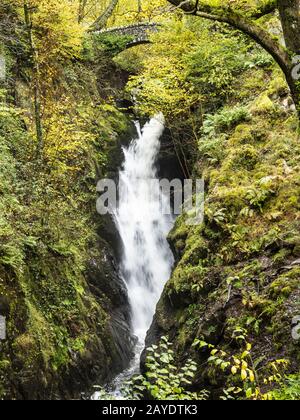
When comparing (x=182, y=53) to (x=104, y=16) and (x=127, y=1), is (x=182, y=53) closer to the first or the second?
(x=104, y=16)

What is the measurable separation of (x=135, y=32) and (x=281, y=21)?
63.7 feet

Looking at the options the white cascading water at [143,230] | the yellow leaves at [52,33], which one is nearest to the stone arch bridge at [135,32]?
the white cascading water at [143,230]

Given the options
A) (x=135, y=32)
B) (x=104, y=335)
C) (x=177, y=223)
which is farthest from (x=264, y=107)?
(x=135, y=32)

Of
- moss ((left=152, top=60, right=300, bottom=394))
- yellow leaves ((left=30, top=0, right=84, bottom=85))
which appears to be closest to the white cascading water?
moss ((left=152, top=60, right=300, bottom=394))

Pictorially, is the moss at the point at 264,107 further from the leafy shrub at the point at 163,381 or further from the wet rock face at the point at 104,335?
the leafy shrub at the point at 163,381

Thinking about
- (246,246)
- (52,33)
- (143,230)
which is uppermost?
(52,33)

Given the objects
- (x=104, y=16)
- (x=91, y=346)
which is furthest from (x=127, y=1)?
(x=91, y=346)

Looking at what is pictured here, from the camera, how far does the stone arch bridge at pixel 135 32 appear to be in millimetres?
22922

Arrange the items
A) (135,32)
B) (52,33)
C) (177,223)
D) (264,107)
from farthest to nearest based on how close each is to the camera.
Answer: (135,32) → (52,33) → (177,223) → (264,107)

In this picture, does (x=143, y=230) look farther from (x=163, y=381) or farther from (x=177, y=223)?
(x=163, y=381)

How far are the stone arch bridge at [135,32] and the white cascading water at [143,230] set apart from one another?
241 inches

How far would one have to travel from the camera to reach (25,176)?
35.0 ft

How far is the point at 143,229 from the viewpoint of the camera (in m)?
16.7

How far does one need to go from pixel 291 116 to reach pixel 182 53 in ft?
18.2
